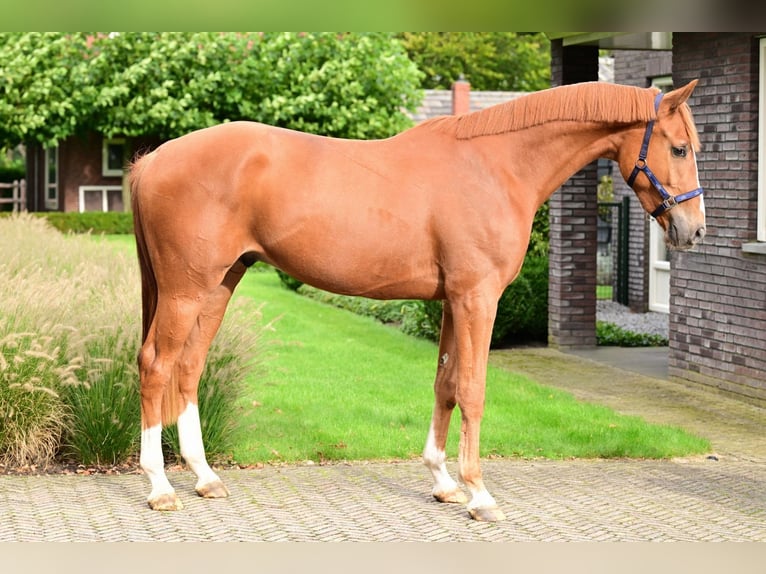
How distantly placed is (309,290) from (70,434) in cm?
1208

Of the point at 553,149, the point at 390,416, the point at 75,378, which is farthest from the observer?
the point at 390,416

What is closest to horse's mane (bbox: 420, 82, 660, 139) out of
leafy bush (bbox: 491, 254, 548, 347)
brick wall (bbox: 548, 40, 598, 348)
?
brick wall (bbox: 548, 40, 598, 348)

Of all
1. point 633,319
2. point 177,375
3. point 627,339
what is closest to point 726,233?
point 627,339

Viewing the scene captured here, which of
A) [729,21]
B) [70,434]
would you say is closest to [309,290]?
[70,434]

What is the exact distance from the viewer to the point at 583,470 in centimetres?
757

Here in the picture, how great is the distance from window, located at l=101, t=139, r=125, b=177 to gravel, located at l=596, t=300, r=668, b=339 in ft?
67.0

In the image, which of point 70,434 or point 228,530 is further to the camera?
point 70,434

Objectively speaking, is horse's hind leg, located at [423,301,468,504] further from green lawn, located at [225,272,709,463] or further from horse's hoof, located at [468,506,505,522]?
green lawn, located at [225,272,709,463]

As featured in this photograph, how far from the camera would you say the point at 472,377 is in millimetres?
6328

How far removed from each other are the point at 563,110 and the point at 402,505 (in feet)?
7.81

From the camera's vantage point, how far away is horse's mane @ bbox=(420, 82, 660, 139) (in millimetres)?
6281

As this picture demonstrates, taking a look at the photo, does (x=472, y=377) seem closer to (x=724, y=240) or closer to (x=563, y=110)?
(x=563, y=110)

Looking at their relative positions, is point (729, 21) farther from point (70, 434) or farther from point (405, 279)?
point (70, 434)

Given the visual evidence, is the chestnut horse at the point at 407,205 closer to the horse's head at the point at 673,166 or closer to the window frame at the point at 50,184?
the horse's head at the point at 673,166
